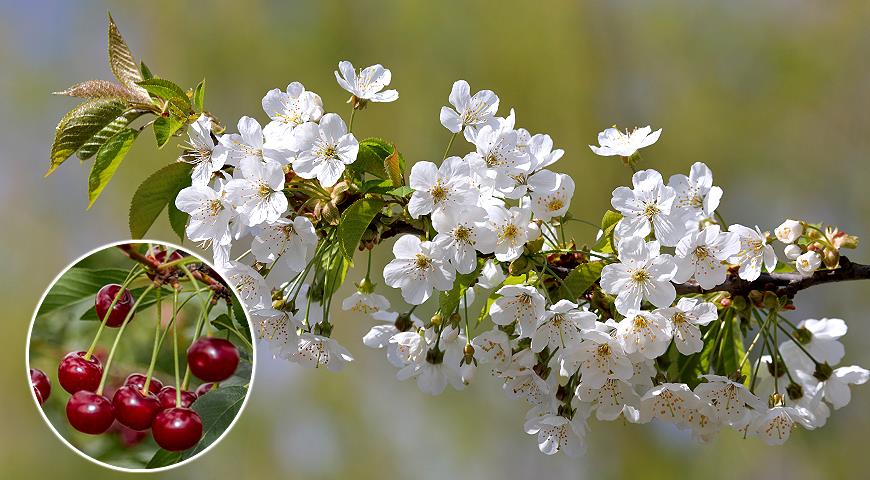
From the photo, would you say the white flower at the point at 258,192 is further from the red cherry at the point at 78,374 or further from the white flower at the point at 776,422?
the white flower at the point at 776,422

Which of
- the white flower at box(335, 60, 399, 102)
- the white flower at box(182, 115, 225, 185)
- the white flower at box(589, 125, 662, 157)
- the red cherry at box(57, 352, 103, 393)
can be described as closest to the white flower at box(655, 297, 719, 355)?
the white flower at box(589, 125, 662, 157)

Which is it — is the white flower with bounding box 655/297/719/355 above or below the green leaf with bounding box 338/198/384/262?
Answer: above

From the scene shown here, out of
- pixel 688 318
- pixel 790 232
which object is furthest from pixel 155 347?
pixel 790 232

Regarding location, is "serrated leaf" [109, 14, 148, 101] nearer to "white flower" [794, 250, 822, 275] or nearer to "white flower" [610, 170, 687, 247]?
"white flower" [610, 170, 687, 247]

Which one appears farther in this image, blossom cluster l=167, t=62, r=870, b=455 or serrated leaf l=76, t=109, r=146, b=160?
serrated leaf l=76, t=109, r=146, b=160

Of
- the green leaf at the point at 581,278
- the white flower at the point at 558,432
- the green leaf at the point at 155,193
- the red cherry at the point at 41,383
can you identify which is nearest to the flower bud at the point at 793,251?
the green leaf at the point at 581,278

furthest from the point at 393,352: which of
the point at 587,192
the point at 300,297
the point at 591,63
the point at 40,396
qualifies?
the point at 591,63

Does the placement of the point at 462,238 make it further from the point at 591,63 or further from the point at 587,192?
→ the point at 591,63
